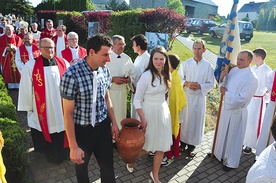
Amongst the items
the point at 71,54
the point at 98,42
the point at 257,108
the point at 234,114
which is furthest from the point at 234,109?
the point at 71,54

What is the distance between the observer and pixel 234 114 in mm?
4395

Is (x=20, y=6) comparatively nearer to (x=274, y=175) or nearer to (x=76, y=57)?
(x=76, y=57)

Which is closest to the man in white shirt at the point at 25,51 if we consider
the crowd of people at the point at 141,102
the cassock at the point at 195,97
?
the crowd of people at the point at 141,102

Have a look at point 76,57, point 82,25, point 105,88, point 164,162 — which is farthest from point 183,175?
point 82,25

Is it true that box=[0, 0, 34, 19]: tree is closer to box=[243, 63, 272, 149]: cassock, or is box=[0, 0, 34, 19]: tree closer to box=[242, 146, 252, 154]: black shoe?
box=[243, 63, 272, 149]: cassock

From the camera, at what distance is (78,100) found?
9.37ft

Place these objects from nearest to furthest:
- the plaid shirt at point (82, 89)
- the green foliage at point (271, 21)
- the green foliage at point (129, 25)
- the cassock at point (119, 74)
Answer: the plaid shirt at point (82, 89)
the cassock at point (119, 74)
the green foliage at point (129, 25)
the green foliage at point (271, 21)

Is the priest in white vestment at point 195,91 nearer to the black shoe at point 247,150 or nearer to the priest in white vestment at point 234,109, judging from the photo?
the priest in white vestment at point 234,109

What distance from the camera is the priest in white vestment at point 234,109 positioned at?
4125mm

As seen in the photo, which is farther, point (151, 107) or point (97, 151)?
point (151, 107)

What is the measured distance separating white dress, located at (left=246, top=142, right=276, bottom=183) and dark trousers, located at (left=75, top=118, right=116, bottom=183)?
6.08ft

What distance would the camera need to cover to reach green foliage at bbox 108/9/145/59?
31.9ft

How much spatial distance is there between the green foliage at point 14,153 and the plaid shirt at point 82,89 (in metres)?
Answer: 1.06

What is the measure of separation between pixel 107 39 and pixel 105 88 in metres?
0.66
